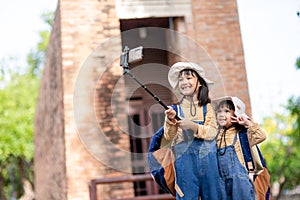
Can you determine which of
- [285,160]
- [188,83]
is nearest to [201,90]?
[188,83]

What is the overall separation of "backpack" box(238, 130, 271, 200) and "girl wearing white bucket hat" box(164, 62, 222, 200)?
246 millimetres

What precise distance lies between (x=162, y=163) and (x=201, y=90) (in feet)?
2.06

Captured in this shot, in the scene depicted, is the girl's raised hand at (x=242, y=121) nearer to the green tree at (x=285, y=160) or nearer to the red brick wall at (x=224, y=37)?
the red brick wall at (x=224, y=37)

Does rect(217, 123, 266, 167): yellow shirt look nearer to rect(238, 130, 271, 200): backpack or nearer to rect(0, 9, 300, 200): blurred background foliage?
rect(238, 130, 271, 200): backpack

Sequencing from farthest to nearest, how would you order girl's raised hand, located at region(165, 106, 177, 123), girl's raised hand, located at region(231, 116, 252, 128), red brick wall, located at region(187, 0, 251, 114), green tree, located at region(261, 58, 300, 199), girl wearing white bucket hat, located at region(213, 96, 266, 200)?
1. green tree, located at region(261, 58, 300, 199)
2. red brick wall, located at region(187, 0, 251, 114)
3. girl's raised hand, located at region(231, 116, 252, 128)
4. girl wearing white bucket hat, located at region(213, 96, 266, 200)
5. girl's raised hand, located at region(165, 106, 177, 123)

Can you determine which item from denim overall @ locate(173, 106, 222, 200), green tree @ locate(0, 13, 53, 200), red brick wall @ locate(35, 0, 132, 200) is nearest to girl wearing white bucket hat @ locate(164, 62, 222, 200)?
denim overall @ locate(173, 106, 222, 200)

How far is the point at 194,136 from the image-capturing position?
355 cm

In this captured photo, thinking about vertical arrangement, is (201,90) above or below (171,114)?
above

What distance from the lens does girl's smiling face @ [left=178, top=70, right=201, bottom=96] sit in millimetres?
3665

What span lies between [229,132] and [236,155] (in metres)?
0.19

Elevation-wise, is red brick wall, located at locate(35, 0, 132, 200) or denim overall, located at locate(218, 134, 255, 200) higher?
red brick wall, located at locate(35, 0, 132, 200)

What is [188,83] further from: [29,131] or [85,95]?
[29,131]

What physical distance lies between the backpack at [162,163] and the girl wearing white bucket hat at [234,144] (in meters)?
0.38

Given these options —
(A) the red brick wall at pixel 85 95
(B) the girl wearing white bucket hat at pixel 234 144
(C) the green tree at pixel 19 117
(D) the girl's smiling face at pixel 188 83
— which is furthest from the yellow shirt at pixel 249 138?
(C) the green tree at pixel 19 117
